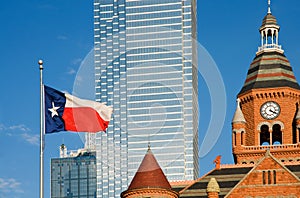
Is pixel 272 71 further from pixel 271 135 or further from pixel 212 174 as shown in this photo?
pixel 212 174

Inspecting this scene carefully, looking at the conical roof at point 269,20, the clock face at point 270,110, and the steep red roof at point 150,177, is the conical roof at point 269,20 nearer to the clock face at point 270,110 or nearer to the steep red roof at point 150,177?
the clock face at point 270,110

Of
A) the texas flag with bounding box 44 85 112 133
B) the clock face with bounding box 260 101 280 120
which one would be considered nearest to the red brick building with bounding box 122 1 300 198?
the clock face with bounding box 260 101 280 120

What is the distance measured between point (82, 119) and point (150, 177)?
3805cm

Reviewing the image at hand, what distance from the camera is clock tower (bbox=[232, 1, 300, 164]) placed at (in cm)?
12581

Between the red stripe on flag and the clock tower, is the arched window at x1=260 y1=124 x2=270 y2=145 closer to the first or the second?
the clock tower

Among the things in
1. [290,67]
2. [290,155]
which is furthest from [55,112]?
[290,67]

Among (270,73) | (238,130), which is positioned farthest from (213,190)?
(270,73)

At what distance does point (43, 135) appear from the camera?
70.2 meters

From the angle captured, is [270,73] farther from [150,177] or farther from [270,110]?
[150,177]

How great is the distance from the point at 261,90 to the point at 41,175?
64662 mm

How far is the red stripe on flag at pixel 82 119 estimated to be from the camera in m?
72.1

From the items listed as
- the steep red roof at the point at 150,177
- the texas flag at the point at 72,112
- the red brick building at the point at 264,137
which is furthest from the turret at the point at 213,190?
the texas flag at the point at 72,112

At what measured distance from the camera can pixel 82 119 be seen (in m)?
72.2

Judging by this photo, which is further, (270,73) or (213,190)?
(270,73)
